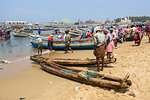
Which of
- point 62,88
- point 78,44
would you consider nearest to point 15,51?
point 78,44

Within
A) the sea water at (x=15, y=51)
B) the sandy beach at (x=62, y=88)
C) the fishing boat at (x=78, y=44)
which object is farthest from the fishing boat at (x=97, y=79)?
the sea water at (x=15, y=51)

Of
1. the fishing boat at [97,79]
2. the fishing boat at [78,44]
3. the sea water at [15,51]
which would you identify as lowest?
the sea water at [15,51]

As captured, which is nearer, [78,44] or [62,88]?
[62,88]

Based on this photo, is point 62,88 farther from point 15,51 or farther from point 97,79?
point 15,51

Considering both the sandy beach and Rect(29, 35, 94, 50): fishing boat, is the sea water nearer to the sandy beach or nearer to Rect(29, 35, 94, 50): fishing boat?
Rect(29, 35, 94, 50): fishing boat

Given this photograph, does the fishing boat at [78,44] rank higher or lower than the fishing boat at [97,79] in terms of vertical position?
higher

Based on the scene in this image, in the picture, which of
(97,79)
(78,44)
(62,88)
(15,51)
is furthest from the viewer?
(15,51)

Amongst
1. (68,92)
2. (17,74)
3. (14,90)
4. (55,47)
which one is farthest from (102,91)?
(55,47)

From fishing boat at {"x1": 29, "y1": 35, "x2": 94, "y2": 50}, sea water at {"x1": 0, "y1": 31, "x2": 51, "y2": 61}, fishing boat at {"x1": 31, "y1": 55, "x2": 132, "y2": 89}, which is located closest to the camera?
fishing boat at {"x1": 31, "y1": 55, "x2": 132, "y2": 89}

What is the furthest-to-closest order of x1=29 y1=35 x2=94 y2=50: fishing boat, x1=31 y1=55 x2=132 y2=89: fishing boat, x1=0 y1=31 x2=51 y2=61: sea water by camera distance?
x1=29 y1=35 x2=94 y2=50: fishing boat < x1=0 y1=31 x2=51 y2=61: sea water < x1=31 y1=55 x2=132 y2=89: fishing boat

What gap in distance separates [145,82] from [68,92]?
2.66 meters

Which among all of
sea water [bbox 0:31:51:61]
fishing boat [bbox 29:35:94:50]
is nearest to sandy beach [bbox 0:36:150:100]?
sea water [bbox 0:31:51:61]

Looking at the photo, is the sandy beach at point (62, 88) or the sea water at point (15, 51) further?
the sea water at point (15, 51)

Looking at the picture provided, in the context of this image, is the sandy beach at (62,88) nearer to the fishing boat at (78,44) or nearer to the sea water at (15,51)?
the sea water at (15,51)
